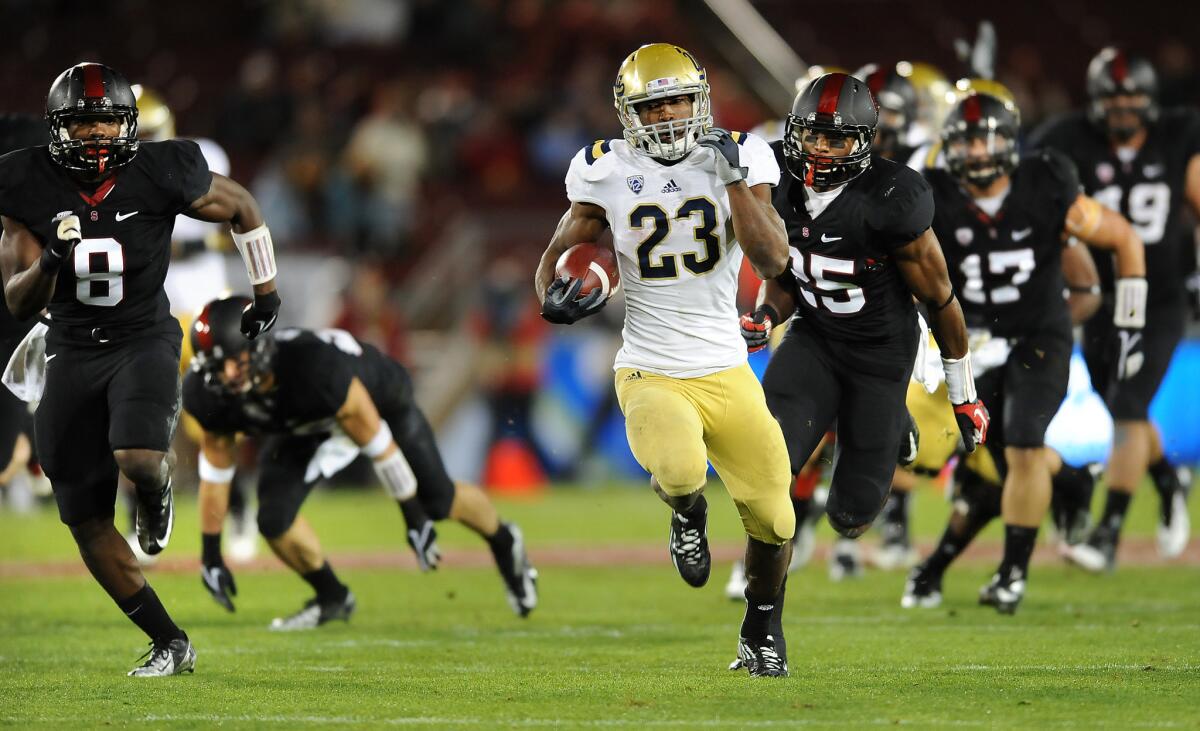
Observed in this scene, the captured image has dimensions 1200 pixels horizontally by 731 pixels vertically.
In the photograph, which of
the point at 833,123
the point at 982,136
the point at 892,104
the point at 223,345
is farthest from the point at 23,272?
the point at 892,104

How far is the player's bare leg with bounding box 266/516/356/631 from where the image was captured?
23.4ft

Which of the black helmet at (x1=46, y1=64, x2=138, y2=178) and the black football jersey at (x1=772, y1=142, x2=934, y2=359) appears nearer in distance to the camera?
the black helmet at (x1=46, y1=64, x2=138, y2=178)

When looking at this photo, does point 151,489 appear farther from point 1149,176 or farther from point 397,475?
point 1149,176

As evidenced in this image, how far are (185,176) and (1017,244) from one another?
3.44 metres

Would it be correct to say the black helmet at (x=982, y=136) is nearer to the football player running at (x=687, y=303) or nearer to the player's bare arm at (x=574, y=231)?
the football player running at (x=687, y=303)

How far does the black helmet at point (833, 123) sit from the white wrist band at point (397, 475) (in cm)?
215

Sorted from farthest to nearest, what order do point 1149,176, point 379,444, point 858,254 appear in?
A: point 1149,176 → point 379,444 → point 858,254

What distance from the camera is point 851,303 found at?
246 inches

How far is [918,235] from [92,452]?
9.15ft

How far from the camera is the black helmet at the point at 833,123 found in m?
5.98

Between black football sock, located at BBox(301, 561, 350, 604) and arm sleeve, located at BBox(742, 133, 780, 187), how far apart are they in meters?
2.80

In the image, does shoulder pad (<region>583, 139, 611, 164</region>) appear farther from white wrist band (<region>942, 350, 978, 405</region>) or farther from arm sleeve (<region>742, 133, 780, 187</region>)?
white wrist band (<region>942, 350, 978, 405</region>)

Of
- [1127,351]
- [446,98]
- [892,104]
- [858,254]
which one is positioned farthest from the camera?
[446,98]

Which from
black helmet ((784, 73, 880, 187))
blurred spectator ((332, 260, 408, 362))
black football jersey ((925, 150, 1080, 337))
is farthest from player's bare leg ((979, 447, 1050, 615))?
blurred spectator ((332, 260, 408, 362))
